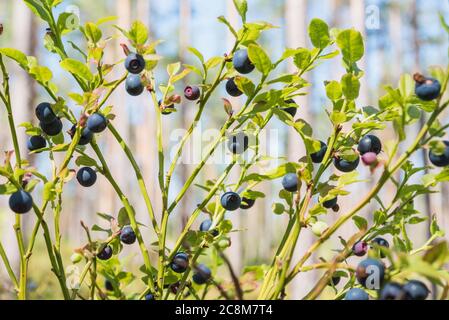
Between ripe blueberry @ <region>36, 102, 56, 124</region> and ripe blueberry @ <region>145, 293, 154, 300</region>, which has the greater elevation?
ripe blueberry @ <region>36, 102, 56, 124</region>

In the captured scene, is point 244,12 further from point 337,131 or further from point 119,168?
point 119,168

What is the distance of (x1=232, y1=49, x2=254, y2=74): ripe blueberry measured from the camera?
653 millimetres

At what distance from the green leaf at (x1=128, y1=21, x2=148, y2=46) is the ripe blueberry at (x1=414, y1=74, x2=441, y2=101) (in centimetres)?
34

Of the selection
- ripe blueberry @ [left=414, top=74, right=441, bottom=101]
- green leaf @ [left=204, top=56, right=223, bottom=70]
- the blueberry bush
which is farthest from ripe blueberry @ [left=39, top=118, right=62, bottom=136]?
ripe blueberry @ [left=414, top=74, right=441, bottom=101]

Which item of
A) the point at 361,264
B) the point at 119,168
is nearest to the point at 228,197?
the point at 361,264

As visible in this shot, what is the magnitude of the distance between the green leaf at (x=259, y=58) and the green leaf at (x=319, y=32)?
66mm

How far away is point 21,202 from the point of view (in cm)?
53

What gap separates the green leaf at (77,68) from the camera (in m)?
0.61

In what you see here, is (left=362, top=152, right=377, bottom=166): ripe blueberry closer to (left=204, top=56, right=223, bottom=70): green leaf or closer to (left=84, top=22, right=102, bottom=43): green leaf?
(left=204, top=56, right=223, bottom=70): green leaf

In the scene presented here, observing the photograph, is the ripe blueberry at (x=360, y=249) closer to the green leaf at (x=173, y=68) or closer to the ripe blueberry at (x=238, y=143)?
the ripe blueberry at (x=238, y=143)

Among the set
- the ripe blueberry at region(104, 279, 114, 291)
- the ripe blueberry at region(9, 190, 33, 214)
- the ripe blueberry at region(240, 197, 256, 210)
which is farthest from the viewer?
the ripe blueberry at region(104, 279, 114, 291)

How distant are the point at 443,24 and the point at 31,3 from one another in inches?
18.5

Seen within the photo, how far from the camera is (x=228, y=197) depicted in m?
0.68

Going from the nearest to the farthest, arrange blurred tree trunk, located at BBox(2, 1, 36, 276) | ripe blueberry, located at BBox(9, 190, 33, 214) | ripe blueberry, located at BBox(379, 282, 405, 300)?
ripe blueberry, located at BBox(379, 282, 405, 300)
ripe blueberry, located at BBox(9, 190, 33, 214)
blurred tree trunk, located at BBox(2, 1, 36, 276)
